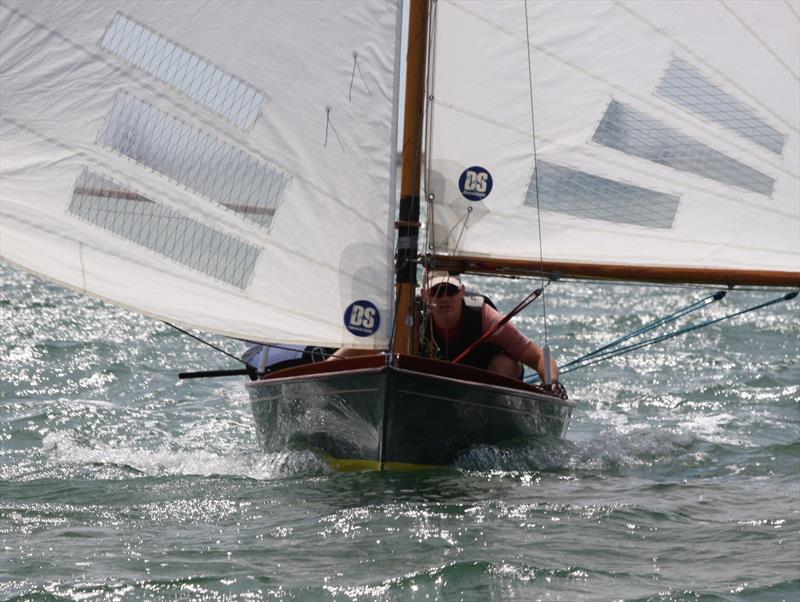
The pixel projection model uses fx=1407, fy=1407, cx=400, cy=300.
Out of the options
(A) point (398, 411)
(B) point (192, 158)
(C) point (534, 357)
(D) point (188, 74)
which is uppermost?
(D) point (188, 74)

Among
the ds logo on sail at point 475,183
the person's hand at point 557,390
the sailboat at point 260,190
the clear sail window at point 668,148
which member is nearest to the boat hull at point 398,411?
the sailboat at point 260,190

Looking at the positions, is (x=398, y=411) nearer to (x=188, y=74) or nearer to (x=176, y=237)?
(x=176, y=237)

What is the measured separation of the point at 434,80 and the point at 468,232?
764 mm

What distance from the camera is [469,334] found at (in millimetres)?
7094

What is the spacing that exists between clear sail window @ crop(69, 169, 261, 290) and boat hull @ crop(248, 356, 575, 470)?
25.0 inches

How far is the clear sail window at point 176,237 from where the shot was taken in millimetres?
6188

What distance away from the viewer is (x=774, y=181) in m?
7.30

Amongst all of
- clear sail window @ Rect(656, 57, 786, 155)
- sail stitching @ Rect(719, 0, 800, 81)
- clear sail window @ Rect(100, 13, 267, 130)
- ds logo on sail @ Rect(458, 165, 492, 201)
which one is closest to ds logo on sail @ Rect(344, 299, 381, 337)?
clear sail window @ Rect(100, 13, 267, 130)

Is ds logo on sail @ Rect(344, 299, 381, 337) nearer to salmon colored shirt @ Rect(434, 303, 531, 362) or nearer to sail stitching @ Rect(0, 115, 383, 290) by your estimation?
sail stitching @ Rect(0, 115, 383, 290)

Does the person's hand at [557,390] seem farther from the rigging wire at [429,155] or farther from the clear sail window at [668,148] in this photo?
the clear sail window at [668,148]

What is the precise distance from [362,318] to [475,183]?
1152mm

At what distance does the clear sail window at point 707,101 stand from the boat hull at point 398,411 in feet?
5.67

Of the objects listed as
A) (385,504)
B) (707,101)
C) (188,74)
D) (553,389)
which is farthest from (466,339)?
(188,74)

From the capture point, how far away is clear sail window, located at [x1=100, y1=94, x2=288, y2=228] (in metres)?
6.19
